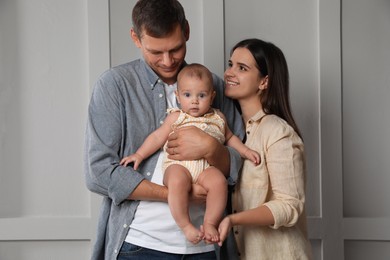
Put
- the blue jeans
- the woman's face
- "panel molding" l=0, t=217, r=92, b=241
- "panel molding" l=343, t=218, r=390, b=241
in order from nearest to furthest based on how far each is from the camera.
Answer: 1. the blue jeans
2. the woman's face
3. "panel molding" l=0, t=217, r=92, b=241
4. "panel molding" l=343, t=218, r=390, b=241

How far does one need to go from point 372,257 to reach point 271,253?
46.7 inches

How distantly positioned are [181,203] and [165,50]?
19.5 inches

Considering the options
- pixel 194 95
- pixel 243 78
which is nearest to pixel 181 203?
pixel 194 95

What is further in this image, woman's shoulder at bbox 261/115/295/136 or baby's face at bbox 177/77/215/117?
woman's shoulder at bbox 261/115/295/136

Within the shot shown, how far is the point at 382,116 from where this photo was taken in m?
3.19

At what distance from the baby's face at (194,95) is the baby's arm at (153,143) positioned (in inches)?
2.3

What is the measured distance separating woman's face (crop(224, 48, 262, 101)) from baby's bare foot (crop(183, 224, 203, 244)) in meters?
0.65

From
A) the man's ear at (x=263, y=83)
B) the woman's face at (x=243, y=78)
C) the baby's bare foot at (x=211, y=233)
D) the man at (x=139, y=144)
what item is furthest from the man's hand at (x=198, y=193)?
the man's ear at (x=263, y=83)

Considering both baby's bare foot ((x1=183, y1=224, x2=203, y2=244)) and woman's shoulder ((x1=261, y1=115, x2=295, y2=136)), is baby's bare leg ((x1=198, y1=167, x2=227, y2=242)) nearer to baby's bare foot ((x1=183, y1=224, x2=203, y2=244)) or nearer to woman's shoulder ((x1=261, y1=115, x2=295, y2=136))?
baby's bare foot ((x1=183, y1=224, x2=203, y2=244))

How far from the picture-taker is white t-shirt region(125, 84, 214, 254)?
1.94 meters

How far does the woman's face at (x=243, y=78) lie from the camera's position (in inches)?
91.5

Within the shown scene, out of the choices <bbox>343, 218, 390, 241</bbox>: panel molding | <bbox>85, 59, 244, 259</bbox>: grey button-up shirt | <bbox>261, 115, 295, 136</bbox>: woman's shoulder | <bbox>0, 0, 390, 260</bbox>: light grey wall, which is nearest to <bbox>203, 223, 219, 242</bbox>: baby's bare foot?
<bbox>85, 59, 244, 259</bbox>: grey button-up shirt

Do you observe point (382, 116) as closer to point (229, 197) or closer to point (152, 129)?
point (229, 197)

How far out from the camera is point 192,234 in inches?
72.2
